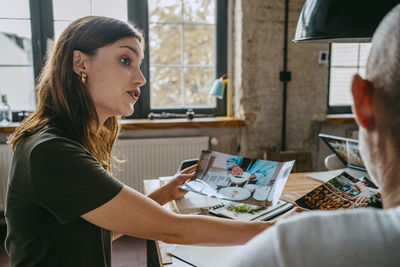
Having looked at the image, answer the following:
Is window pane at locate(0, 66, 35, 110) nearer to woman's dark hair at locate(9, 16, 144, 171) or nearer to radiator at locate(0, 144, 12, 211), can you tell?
radiator at locate(0, 144, 12, 211)

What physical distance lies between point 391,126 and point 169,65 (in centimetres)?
296

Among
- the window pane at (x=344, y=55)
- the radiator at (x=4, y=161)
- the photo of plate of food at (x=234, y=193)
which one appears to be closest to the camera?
the photo of plate of food at (x=234, y=193)

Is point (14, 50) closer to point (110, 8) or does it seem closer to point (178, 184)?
point (110, 8)

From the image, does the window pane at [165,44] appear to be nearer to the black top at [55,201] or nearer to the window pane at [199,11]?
the window pane at [199,11]

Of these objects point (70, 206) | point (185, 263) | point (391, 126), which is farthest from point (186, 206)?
point (391, 126)

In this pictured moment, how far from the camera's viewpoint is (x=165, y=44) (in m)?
3.37

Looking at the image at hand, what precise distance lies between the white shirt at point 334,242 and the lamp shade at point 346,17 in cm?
96

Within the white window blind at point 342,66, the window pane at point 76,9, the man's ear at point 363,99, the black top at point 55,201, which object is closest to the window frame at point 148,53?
the window pane at point 76,9

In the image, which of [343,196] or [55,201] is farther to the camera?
[343,196]

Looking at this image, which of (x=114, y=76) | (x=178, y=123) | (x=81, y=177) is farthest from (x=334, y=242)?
(x=178, y=123)

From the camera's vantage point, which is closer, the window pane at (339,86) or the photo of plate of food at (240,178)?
the photo of plate of food at (240,178)

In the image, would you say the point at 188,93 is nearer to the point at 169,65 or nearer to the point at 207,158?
the point at 169,65

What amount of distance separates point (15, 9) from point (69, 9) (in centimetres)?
45

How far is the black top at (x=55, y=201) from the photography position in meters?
0.90
